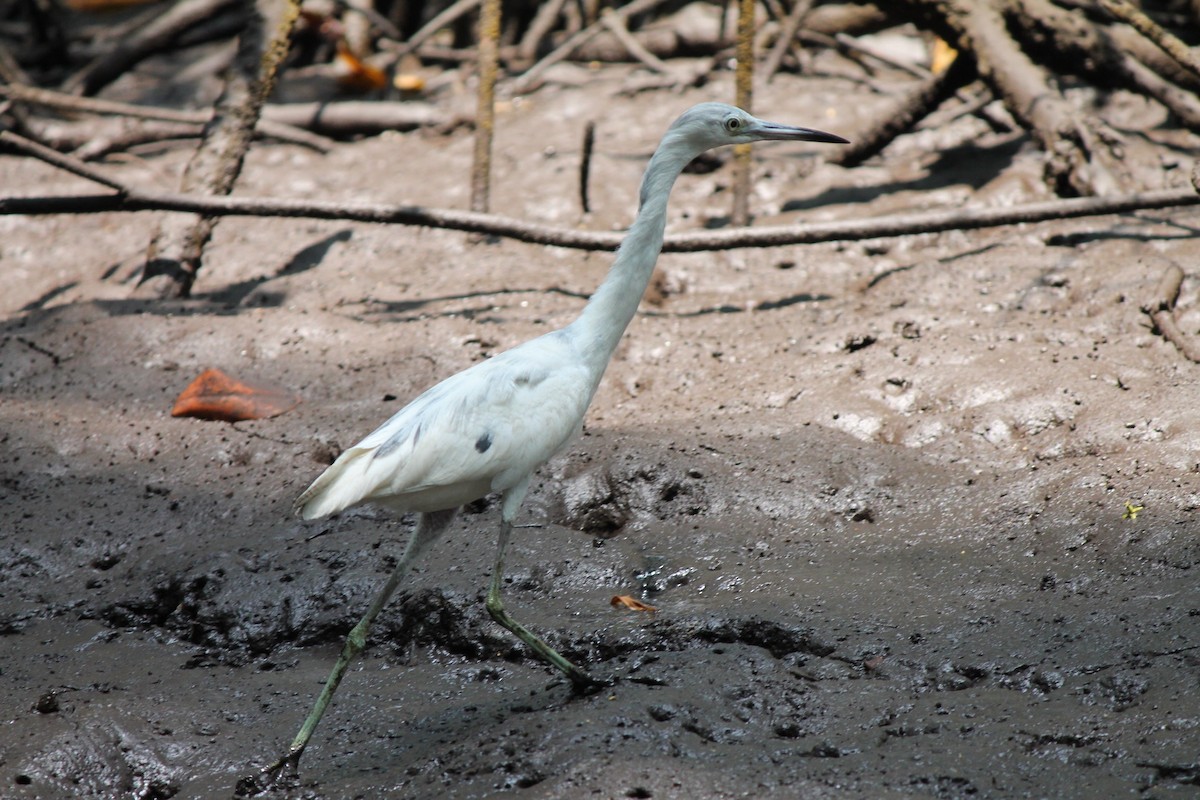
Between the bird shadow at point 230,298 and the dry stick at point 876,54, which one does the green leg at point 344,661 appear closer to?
the bird shadow at point 230,298

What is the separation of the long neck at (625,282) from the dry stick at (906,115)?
315cm

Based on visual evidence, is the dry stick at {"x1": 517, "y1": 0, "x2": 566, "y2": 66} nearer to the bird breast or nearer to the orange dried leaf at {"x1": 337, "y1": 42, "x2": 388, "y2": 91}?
the orange dried leaf at {"x1": 337, "y1": 42, "x2": 388, "y2": 91}

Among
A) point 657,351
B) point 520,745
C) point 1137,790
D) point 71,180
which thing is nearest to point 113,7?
point 71,180

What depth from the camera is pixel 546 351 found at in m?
3.47

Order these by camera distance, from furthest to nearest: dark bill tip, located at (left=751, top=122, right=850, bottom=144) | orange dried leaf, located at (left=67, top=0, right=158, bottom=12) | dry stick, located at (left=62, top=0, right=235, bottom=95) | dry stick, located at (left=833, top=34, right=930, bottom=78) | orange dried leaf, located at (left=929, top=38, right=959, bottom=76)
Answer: orange dried leaf, located at (left=67, top=0, right=158, bottom=12), dry stick, located at (left=62, top=0, right=235, bottom=95), orange dried leaf, located at (left=929, top=38, right=959, bottom=76), dry stick, located at (left=833, top=34, right=930, bottom=78), dark bill tip, located at (left=751, top=122, right=850, bottom=144)

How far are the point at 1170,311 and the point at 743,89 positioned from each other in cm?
241

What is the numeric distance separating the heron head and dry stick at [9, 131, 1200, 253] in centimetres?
171

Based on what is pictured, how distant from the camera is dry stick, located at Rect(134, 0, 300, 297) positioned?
6.05 m

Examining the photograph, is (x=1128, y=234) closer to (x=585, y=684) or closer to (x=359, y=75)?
(x=585, y=684)

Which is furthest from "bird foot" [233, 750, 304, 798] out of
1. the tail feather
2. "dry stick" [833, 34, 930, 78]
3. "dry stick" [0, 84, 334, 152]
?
"dry stick" [833, 34, 930, 78]

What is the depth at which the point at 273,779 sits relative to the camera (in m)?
3.04

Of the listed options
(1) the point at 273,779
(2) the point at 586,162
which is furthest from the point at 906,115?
(1) the point at 273,779

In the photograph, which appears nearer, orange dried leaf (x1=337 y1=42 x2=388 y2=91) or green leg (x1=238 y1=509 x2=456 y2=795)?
green leg (x1=238 y1=509 x2=456 y2=795)

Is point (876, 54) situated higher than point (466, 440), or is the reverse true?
point (466, 440)
